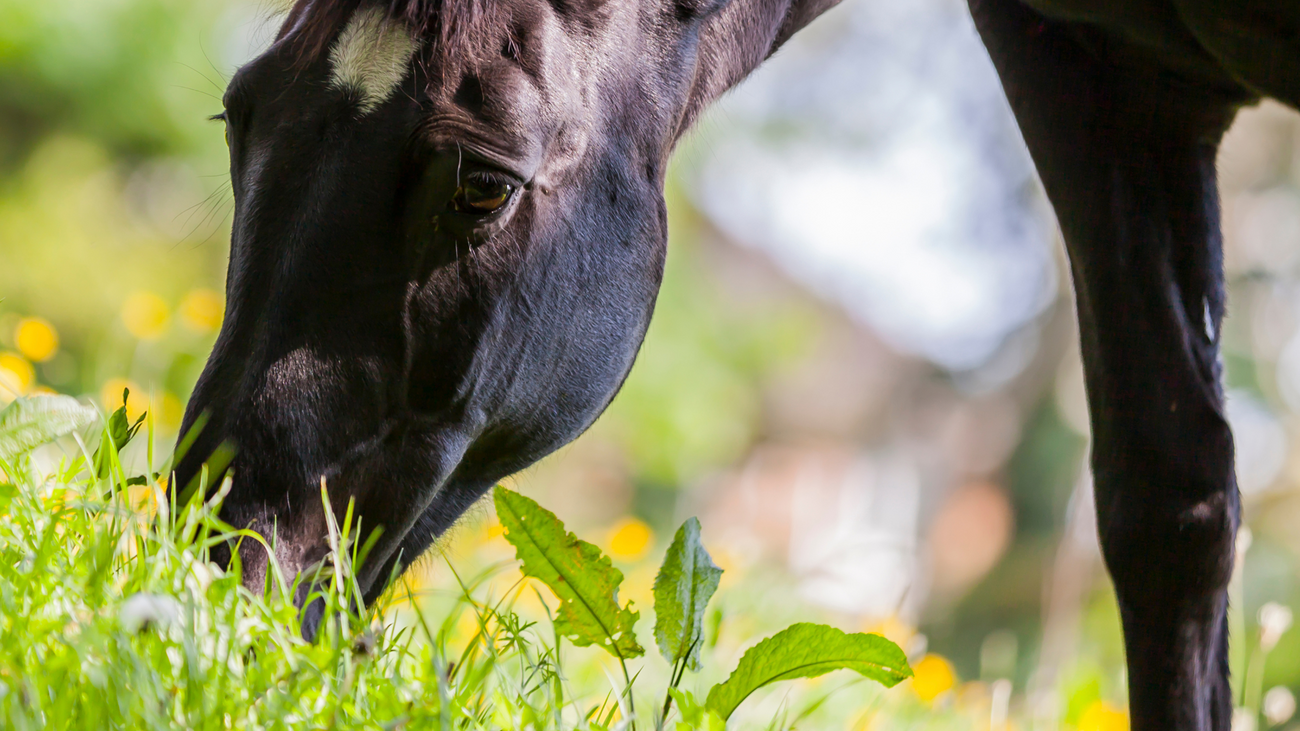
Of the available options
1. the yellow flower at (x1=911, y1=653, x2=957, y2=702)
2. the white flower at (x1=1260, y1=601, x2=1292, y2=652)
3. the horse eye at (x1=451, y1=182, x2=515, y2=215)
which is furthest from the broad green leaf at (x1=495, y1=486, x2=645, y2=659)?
the white flower at (x1=1260, y1=601, x2=1292, y2=652)

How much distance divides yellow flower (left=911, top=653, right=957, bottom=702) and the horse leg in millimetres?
725

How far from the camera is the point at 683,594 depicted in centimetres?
154

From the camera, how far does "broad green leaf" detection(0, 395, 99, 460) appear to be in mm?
1631

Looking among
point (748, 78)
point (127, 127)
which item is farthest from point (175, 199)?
point (748, 78)

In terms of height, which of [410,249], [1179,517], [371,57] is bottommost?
[410,249]

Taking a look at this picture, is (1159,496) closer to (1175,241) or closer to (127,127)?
(1175,241)

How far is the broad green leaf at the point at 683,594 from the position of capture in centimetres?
153

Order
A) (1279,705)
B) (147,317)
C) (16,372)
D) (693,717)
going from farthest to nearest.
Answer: (147,317), (16,372), (1279,705), (693,717)

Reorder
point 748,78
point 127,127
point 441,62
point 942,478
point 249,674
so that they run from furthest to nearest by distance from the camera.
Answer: point 942,478 < point 127,127 < point 748,78 < point 441,62 < point 249,674

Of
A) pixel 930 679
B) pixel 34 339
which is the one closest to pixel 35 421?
pixel 34 339

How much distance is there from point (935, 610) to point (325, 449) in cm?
1188

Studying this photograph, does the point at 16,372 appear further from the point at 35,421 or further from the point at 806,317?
the point at 806,317

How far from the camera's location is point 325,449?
152 centimetres

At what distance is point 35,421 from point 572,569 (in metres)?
0.93
